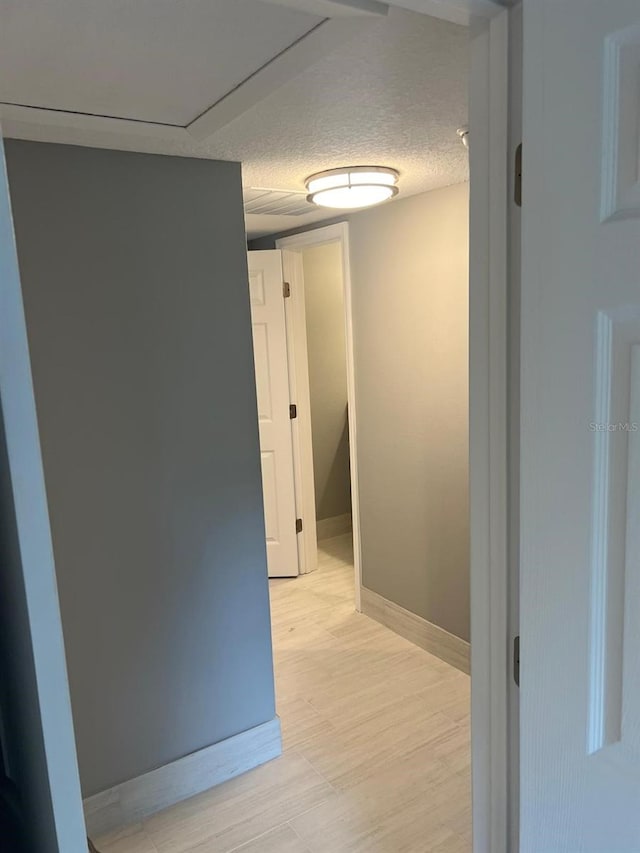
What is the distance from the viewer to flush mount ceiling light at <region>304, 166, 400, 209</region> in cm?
226

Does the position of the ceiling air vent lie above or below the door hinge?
above

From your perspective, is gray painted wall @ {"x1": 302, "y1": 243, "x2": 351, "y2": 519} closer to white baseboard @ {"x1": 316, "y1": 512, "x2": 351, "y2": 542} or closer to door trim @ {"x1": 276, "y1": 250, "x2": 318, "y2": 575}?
white baseboard @ {"x1": 316, "y1": 512, "x2": 351, "y2": 542}

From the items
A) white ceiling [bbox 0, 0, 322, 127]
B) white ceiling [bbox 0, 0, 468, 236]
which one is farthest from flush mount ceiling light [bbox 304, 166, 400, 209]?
white ceiling [bbox 0, 0, 322, 127]

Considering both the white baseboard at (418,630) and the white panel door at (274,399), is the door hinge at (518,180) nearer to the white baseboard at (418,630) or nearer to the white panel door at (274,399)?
the white baseboard at (418,630)

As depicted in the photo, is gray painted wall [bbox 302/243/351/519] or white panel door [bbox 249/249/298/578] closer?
white panel door [bbox 249/249/298/578]

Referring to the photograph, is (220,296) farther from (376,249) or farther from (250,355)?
(376,249)

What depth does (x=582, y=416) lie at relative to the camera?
79 cm

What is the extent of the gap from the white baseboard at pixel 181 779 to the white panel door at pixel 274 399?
60.4 inches

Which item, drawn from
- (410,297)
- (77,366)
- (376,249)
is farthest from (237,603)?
(376,249)

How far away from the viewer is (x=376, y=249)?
309 cm

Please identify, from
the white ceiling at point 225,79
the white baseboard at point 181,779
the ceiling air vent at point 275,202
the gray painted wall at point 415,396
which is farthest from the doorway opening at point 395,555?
the white ceiling at point 225,79

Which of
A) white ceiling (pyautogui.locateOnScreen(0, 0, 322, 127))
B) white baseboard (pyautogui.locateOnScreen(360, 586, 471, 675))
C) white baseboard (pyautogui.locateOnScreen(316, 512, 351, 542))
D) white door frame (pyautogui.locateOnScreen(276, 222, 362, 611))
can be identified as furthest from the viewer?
white baseboard (pyautogui.locateOnScreen(316, 512, 351, 542))

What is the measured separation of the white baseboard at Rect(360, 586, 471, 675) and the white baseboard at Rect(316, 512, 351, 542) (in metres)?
1.26

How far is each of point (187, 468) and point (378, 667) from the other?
151 centimetres
